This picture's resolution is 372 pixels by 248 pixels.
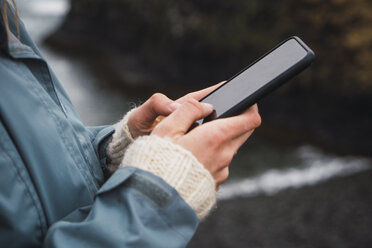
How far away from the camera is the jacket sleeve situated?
813 mm

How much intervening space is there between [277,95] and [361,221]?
19.2ft

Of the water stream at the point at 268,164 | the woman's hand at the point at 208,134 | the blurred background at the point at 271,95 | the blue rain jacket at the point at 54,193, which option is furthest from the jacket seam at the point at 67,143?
the blurred background at the point at 271,95

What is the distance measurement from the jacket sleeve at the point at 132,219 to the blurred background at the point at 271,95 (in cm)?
480

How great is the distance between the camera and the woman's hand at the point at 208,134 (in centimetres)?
92

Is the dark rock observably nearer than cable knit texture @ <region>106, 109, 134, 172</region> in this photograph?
No

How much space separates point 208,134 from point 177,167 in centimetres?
13

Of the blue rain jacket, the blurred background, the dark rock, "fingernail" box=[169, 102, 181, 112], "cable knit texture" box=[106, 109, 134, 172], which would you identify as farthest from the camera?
the blurred background

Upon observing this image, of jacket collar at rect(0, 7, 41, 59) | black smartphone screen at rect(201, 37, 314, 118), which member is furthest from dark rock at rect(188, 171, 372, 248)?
jacket collar at rect(0, 7, 41, 59)

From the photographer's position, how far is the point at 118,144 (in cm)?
133

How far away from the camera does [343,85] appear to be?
10.1 m

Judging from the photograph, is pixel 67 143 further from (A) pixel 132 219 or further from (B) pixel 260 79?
(B) pixel 260 79

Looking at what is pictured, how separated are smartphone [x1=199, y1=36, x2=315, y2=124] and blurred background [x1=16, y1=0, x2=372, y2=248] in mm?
4560

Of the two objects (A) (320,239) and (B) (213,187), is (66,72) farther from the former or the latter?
(B) (213,187)

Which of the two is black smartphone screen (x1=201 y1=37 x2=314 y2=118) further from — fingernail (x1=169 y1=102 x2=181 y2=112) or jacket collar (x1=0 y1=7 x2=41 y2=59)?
jacket collar (x1=0 y1=7 x2=41 y2=59)
